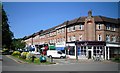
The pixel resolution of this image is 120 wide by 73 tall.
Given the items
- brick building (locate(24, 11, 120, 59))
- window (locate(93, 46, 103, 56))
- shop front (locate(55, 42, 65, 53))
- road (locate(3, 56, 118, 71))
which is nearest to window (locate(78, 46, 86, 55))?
brick building (locate(24, 11, 120, 59))

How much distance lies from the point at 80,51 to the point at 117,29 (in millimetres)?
12361

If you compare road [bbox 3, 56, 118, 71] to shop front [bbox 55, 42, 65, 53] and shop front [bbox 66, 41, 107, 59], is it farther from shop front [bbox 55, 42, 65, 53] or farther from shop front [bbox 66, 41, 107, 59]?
shop front [bbox 55, 42, 65, 53]

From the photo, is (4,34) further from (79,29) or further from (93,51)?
(93,51)

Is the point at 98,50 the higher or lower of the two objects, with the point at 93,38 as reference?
lower

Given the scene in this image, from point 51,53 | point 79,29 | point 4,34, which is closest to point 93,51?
point 79,29

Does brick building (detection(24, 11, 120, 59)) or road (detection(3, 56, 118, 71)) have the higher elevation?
brick building (detection(24, 11, 120, 59))

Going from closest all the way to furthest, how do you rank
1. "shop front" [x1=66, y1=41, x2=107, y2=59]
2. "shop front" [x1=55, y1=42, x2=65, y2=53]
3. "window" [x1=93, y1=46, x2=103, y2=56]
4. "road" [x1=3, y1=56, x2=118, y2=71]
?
"road" [x1=3, y1=56, x2=118, y2=71] < "shop front" [x1=66, y1=41, x2=107, y2=59] < "window" [x1=93, y1=46, x2=103, y2=56] < "shop front" [x1=55, y1=42, x2=65, y2=53]

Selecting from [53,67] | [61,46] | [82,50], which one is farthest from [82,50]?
[53,67]

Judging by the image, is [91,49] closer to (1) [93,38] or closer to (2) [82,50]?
(2) [82,50]

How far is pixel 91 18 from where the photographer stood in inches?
2051

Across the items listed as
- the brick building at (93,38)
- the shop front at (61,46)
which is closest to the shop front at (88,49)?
the brick building at (93,38)

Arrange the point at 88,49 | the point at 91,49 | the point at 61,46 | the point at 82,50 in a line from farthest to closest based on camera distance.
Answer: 1. the point at 61,46
2. the point at 82,50
3. the point at 88,49
4. the point at 91,49

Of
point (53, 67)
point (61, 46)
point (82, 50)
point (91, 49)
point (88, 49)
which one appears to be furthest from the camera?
point (61, 46)

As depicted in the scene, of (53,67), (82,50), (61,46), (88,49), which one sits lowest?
(53,67)
